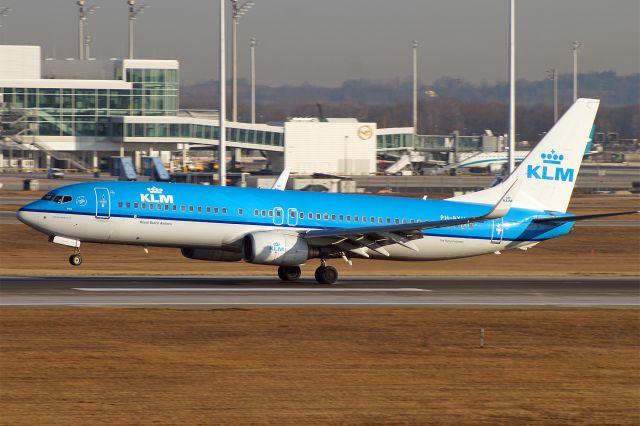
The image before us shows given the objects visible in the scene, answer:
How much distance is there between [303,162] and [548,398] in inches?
5852

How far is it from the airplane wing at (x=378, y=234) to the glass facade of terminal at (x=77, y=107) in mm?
126537

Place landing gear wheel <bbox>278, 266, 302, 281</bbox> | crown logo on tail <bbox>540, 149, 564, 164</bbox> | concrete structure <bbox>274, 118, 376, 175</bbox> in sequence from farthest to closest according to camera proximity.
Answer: concrete structure <bbox>274, 118, 376, 175</bbox>, crown logo on tail <bbox>540, 149, 564, 164</bbox>, landing gear wheel <bbox>278, 266, 302, 281</bbox>

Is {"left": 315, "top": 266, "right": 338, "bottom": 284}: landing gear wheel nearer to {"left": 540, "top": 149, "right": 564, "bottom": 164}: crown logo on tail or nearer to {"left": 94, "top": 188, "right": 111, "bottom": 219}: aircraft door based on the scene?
{"left": 94, "top": 188, "right": 111, "bottom": 219}: aircraft door

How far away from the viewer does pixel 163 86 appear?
173 meters

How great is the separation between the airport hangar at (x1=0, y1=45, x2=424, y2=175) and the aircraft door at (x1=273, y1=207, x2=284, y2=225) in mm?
124258

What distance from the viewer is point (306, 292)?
38594 mm

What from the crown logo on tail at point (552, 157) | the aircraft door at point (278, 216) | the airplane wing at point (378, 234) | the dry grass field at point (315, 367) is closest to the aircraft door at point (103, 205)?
the aircraft door at point (278, 216)

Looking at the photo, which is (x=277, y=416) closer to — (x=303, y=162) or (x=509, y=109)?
(x=509, y=109)

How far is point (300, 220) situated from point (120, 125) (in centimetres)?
12613

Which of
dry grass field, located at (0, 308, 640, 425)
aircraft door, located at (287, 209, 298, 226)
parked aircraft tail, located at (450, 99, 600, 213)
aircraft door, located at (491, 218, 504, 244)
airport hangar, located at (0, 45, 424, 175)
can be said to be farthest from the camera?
airport hangar, located at (0, 45, 424, 175)

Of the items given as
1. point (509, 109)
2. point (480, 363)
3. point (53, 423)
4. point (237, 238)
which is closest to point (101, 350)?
point (53, 423)

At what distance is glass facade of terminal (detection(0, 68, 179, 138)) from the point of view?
164125mm

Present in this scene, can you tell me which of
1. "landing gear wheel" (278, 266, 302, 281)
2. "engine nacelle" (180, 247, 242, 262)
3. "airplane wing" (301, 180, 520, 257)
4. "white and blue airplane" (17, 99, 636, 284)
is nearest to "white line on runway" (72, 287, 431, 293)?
"white and blue airplane" (17, 99, 636, 284)

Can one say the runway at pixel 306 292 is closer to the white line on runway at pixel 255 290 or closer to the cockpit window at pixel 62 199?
the white line on runway at pixel 255 290
